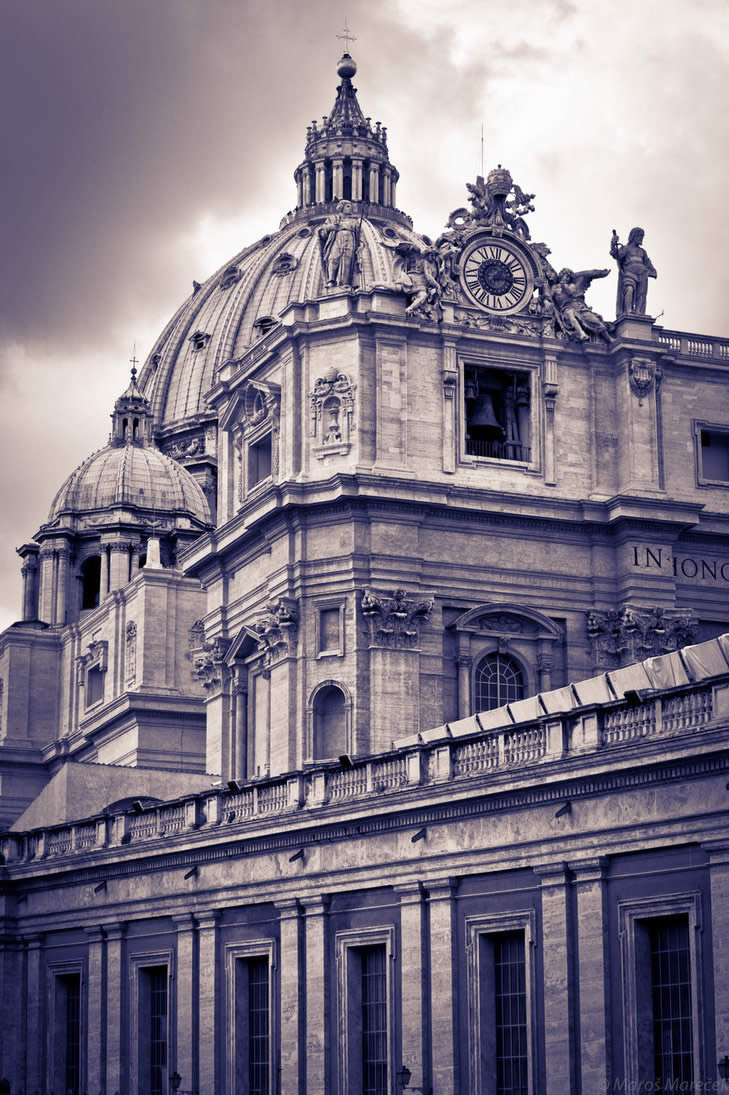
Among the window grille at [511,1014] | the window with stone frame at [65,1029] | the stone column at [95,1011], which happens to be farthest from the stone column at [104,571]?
the window grille at [511,1014]

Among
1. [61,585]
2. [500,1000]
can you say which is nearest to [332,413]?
[500,1000]

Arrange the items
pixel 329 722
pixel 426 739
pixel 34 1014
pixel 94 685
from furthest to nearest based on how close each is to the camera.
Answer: pixel 94 685 → pixel 329 722 → pixel 34 1014 → pixel 426 739

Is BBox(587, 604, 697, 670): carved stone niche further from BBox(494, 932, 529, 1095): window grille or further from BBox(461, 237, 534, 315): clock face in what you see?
BBox(494, 932, 529, 1095): window grille

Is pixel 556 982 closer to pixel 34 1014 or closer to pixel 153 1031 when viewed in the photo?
pixel 153 1031

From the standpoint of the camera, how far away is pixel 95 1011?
205 ft

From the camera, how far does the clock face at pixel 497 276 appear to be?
73.8 meters

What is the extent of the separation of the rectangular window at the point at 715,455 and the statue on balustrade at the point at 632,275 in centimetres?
524

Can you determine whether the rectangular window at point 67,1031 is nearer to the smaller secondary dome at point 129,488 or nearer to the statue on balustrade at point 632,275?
the statue on balustrade at point 632,275

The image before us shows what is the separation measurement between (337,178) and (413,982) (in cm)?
11351

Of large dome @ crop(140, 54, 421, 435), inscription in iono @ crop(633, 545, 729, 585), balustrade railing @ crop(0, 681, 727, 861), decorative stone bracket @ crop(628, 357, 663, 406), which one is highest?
large dome @ crop(140, 54, 421, 435)

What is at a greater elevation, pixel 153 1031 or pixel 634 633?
pixel 634 633

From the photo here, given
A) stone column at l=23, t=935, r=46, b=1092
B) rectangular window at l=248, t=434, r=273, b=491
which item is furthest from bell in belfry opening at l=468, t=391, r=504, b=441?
stone column at l=23, t=935, r=46, b=1092

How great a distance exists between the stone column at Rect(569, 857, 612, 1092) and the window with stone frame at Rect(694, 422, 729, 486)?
107ft

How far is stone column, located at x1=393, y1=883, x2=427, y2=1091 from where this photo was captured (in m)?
49.2
